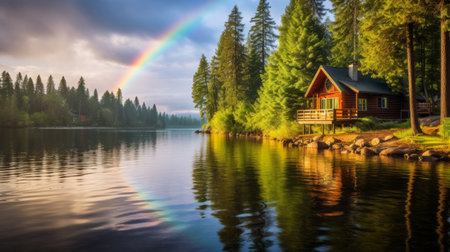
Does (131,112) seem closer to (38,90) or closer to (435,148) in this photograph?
(38,90)

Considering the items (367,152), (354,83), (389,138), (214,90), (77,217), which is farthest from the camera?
(214,90)

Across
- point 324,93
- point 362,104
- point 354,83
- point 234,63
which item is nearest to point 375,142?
point 362,104

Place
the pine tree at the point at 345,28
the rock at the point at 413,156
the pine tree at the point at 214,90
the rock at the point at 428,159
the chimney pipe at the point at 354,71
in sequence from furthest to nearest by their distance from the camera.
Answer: the pine tree at the point at 214,90 → the pine tree at the point at 345,28 → the chimney pipe at the point at 354,71 → the rock at the point at 413,156 → the rock at the point at 428,159

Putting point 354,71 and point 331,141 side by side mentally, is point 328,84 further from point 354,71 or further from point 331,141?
point 331,141

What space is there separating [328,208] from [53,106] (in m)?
123

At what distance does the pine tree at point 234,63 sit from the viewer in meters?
57.5

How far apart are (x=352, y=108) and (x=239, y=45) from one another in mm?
30507

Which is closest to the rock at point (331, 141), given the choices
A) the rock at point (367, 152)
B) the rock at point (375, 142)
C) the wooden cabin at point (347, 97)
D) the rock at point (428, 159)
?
the wooden cabin at point (347, 97)

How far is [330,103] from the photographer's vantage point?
36906mm

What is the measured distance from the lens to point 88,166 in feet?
56.1

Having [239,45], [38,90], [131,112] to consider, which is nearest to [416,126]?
[239,45]

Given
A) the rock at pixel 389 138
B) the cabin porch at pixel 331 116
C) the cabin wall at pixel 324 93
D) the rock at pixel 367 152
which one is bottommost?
the rock at pixel 367 152

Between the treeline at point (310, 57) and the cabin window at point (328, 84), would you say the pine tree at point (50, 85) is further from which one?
the cabin window at point (328, 84)

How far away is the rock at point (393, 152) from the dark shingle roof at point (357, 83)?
12.9 m
